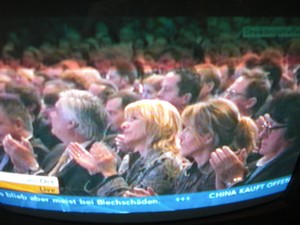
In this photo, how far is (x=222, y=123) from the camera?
0.94 m

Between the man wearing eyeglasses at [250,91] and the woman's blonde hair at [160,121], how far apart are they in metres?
0.11

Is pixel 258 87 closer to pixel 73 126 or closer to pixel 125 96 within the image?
pixel 125 96

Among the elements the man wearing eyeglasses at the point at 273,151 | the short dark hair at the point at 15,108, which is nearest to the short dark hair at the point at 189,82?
the man wearing eyeglasses at the point at 273,151

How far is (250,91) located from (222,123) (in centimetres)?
8

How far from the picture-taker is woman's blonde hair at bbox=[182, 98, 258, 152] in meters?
0.92

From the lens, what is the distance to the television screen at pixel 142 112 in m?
0.88

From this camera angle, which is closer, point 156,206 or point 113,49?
point 113,49

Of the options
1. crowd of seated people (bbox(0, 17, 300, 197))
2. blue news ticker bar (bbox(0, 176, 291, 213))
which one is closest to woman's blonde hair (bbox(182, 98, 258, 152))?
crowd of seated people (bbox(0, 17, 300, 197))

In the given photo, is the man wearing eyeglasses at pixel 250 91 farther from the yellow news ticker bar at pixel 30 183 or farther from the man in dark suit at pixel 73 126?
the yellow news ticker bar at pixel 30 183

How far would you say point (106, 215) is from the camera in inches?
38.9

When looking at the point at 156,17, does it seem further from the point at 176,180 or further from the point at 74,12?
the point at 176,180

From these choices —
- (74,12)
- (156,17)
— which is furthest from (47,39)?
(156,17)

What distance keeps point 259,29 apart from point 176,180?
0.33m

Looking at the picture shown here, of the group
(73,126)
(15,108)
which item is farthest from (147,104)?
(15,108)
